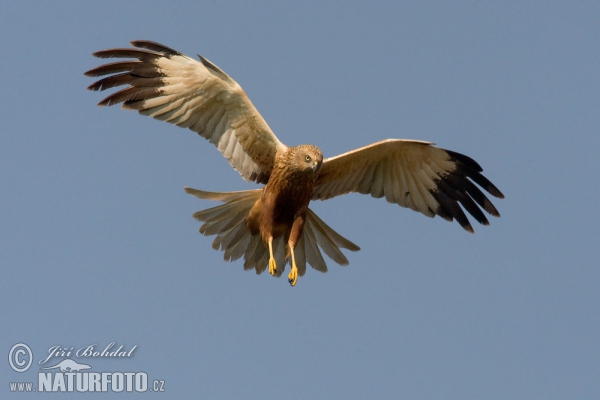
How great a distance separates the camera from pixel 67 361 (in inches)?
451

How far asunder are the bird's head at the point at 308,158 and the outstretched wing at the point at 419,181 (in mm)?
860

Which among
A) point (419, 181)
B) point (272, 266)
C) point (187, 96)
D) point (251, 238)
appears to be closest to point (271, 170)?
point (251, 238)

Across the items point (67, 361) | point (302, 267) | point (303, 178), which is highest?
point (303, 178)

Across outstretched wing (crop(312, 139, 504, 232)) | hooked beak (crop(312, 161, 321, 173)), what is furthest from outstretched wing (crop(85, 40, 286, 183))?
outstretched wing (crop(312, 139, 504, 232))

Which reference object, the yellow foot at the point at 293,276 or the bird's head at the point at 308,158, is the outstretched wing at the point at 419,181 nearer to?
the bird's head at the point at 308,158

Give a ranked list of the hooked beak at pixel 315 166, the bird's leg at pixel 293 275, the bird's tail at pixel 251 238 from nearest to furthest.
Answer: the hooked beak at pixel 315 166 → the bird's leg at pixel 293 275 → the bird's tail at pixel 251 238

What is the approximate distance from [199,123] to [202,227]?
1363 mm

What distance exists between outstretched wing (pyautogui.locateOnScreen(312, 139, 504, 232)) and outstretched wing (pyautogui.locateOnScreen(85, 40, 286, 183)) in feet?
3.59

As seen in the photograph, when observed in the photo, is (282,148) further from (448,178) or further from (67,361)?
(67,361)

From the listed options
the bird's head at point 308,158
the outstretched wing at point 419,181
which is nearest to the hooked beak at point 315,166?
the bird's head at point 308,158

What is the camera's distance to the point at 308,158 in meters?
10.5

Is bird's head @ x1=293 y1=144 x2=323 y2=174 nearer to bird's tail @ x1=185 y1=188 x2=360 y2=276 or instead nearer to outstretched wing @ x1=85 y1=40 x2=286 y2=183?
outstretched wing @ x1=85 y1=40 x2=286 y2=183

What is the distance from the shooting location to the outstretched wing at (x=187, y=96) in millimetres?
10625

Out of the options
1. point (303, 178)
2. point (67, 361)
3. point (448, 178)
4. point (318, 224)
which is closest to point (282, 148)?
point (303, 178)
